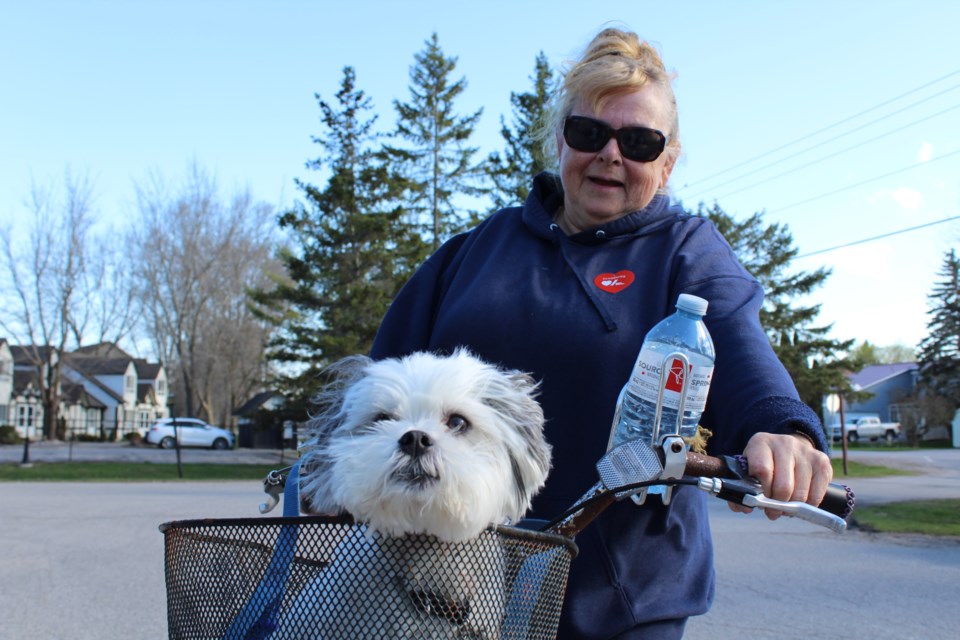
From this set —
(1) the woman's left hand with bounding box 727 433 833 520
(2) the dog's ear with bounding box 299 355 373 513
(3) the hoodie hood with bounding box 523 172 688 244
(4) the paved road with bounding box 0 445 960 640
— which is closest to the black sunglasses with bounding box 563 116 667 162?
(3) the hoodie hood with bounding box 523 172 688 244

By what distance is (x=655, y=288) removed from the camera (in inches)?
79.6

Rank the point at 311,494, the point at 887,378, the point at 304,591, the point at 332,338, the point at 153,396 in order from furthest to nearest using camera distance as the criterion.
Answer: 1. the point at 153,396
2. the point at 887,378
3. the point at 332,338
4. the point at 311,494
5. the point at 304,591

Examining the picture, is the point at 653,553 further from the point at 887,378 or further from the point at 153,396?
the point at 153,396

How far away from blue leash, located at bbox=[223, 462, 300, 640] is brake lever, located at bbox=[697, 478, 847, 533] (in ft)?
2.25

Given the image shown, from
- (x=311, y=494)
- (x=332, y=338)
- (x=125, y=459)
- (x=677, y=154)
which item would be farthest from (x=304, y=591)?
(x=125, y=459)

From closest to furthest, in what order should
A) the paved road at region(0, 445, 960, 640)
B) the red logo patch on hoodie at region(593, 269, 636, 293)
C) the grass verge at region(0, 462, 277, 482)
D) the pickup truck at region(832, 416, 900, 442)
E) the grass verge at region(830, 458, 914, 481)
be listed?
the red logo patch on hoodie at region(593, 269, 636, 293)
the paved road at region(0, 445, 960, 640)
the grass verge at region(0, 462, 277, 482)
the grass verge at region(830, 458, 914, 481)
the pickup truck at region(832, 416, 900, 442)

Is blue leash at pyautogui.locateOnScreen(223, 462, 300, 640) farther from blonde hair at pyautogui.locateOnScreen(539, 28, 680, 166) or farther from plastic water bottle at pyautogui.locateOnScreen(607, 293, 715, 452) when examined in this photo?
blonde hair at pyautogui.locateOnScreen(539, 28, 680, 166)

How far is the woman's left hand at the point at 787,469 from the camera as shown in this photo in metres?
1.42

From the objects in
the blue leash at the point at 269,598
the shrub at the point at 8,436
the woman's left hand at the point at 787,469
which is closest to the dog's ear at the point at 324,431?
the blue leash at the point at 269,598

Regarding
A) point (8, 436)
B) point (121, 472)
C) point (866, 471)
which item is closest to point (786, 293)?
point (866, 471)

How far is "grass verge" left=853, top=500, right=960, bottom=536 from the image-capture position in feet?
36.8

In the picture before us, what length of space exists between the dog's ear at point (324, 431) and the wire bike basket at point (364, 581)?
0.48 feet

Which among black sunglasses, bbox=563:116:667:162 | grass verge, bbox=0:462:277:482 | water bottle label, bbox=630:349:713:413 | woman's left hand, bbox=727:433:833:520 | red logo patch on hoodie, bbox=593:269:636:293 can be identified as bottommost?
grass verge, bbox=0:462:277:482

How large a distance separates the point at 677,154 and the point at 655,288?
1.69ft
